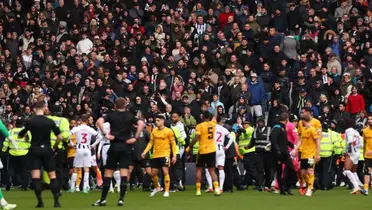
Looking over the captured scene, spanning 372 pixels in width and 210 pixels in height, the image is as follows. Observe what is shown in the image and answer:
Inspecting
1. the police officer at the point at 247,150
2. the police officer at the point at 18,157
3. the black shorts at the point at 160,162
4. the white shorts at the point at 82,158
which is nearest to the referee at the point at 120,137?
the black shorts at the point at 160,162

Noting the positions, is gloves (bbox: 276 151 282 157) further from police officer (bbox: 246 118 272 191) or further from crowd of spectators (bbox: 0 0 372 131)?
crowd of spectators (bbox: 0 0 372 131)

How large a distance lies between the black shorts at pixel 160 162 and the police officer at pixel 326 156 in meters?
5.79

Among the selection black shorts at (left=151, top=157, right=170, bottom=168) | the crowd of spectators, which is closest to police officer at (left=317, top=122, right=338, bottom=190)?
the crowd of spectators

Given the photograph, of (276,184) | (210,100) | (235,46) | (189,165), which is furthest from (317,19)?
(276,184)

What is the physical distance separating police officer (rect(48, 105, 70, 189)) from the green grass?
2.63 ft

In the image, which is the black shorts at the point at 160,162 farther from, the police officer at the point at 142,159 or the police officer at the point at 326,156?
the police officer at the point at 326,156

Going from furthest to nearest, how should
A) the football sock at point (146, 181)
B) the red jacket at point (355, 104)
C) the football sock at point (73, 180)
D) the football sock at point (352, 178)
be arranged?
the red jacket at point (355, 104)
the football sock at point (146, 181)
the football sock at point (73, 180)
the football sock at point (352, 178)

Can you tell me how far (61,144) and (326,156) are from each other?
7622mm

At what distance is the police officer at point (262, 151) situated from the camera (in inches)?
1181

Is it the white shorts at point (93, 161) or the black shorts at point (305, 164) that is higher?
the white shorts at point (93, 161)

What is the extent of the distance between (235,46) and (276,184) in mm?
10132

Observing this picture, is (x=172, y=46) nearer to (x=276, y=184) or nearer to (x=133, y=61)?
(x=133, y=61)

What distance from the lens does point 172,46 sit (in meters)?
39.1

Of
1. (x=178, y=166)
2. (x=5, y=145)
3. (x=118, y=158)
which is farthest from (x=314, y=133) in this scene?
(x=5, y=145)
